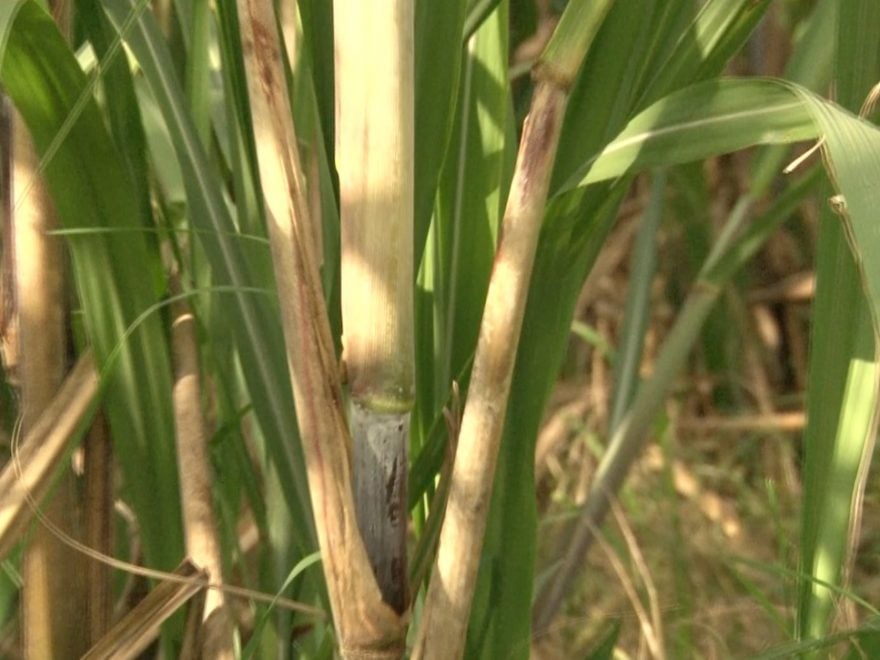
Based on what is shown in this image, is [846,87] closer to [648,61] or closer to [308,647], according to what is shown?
[648,61]

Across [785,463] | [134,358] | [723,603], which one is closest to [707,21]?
[134,358]

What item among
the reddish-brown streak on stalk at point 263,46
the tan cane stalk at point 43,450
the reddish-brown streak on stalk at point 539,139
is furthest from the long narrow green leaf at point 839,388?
the tan cane stalk at point 43,450

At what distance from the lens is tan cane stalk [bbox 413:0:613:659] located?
1.48 feet

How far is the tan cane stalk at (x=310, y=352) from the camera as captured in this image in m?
0.47

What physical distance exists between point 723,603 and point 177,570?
0.83 meters

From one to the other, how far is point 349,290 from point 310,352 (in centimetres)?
4

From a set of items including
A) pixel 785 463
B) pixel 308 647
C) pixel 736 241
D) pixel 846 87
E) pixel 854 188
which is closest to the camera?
pixel 854 188

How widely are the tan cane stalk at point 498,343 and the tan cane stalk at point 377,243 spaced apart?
25mm

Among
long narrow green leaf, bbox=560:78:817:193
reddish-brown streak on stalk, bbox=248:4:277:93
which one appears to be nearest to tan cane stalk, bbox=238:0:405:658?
reddish-brown streak on stalk, bbox=248:4:277:93

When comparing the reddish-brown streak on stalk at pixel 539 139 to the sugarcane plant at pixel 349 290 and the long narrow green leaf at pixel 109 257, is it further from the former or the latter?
the long narrow green leaf at pixel 109 257

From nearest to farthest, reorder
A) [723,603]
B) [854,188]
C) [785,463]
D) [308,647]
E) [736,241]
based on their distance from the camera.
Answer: [854,188], [308,647], [736,241], [723,603], [785,463]

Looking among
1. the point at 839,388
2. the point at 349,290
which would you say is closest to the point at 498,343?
the point at 349,290

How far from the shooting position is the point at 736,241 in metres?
1.04

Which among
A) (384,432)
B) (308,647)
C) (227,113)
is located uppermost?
(227,113)
